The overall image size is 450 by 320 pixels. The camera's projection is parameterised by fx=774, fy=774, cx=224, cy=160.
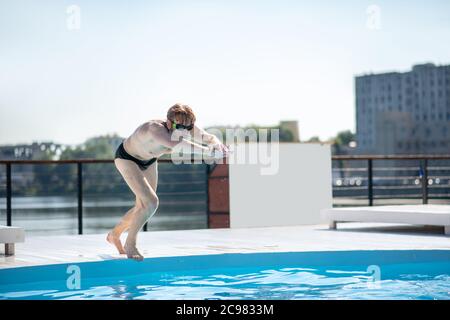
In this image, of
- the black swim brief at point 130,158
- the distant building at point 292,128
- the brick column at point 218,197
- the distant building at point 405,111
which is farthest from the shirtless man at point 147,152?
the distant building at point 292,128

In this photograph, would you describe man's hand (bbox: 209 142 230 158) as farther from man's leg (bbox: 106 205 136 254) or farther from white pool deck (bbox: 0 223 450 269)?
white pool deck (bbox: 0 223 450 269)

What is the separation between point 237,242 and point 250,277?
137 cm

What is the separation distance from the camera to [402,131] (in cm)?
11300

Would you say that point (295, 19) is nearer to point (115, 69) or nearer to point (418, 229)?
point (115, 69)

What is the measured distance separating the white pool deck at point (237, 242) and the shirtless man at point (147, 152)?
0.30 m

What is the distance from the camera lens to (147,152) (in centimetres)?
502

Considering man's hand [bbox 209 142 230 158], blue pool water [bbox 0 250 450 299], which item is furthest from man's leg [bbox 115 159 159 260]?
man's hand [bbox 209 142 230 158]

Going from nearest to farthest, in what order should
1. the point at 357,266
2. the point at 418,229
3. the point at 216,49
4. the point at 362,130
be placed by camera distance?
the point at 357,266
the point at 418,229
the point at 216,49
the point at 362,130

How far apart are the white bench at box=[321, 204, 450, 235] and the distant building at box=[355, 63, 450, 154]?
345 ft

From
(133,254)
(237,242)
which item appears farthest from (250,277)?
(237,242)

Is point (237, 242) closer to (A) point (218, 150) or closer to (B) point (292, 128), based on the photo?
(A) point (218, 150)

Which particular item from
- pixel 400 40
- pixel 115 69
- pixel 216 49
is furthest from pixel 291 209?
pixel 400 40

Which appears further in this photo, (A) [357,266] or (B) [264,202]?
(B) [264,202]

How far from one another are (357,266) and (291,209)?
3214mm
